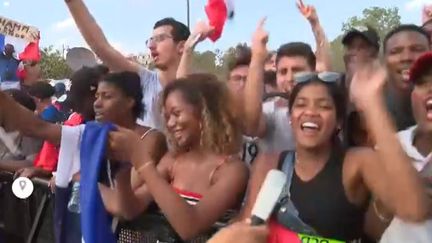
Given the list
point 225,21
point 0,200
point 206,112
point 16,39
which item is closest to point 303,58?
point 225,21

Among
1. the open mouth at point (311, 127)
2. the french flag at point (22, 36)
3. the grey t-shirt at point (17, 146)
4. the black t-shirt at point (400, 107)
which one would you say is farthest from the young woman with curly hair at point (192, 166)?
the french flag at point (22, 36)

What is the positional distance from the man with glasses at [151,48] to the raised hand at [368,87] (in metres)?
2.14

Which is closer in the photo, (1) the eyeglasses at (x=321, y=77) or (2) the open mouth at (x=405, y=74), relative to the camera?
(1) the eyeglasses at (x=321, y=77)

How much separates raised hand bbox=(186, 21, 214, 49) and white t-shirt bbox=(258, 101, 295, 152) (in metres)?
0.71

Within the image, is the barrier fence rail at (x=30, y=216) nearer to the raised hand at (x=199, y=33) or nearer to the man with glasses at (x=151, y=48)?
the man with glasses at (x=151, y=48)

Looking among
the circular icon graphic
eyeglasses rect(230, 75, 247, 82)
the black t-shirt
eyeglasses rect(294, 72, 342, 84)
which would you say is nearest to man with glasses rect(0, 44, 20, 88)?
the circular icon graphic

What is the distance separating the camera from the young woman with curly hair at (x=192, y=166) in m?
Result: 3.05

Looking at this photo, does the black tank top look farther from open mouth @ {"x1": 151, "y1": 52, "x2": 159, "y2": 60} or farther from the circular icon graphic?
the circular icon graphic

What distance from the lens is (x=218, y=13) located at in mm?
4379

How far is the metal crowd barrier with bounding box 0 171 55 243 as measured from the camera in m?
4.62

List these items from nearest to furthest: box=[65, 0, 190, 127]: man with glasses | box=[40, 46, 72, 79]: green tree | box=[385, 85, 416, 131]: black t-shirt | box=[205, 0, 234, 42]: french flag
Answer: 1. box=[385, 85, 416, 131]: black t-shirt
2. box=[205, 0, 234, 42]: french flag
3. box=[65, 0, 190, 127]: man with glasses
4. box=[40, 46, 72, 79]: green tree

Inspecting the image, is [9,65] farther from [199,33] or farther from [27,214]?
[199,33]

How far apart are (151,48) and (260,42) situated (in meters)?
1.22

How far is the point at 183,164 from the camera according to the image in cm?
335
